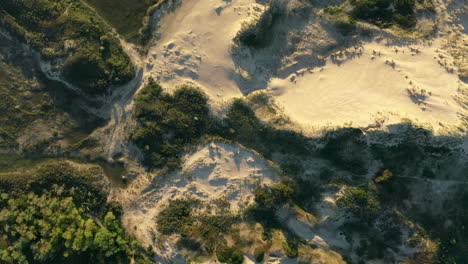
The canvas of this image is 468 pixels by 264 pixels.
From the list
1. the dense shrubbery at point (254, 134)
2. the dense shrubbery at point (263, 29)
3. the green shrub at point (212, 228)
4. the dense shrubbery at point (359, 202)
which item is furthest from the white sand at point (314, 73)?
the green shrub at point (212, 228)

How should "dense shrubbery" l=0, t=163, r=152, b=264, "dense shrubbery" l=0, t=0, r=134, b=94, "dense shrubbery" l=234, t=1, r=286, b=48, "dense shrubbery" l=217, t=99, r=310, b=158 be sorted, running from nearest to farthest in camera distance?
"dense shrubbery" l=0, t=163, r=152, b=264, "dense shrubbery" l=217, t=99, r=310, b=158, "dense shrubbery" l=234, t=1, r=286, b=48, "dense shrubbery" l=0, t=0, r=134, b=94

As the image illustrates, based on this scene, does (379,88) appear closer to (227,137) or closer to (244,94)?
(244,94)

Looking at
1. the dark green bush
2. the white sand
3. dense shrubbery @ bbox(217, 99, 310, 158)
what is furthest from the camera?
dense shrubbery @ bbox(217, 99, 310, 158)

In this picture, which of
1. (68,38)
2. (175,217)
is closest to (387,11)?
(175,217)

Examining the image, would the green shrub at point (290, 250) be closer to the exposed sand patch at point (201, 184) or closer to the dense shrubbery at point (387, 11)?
the exposed sand patch at point (201, 184)

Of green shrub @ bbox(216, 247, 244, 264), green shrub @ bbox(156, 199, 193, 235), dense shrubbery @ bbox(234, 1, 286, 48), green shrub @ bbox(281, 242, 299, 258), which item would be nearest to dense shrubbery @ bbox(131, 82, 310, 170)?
green shrub @ bbox(156, 199, 193, 235)

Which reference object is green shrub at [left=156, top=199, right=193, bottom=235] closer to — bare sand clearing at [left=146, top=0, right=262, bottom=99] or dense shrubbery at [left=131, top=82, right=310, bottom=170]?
dense shrubbery at [left=131, top=82, right=310, bottom=170]
